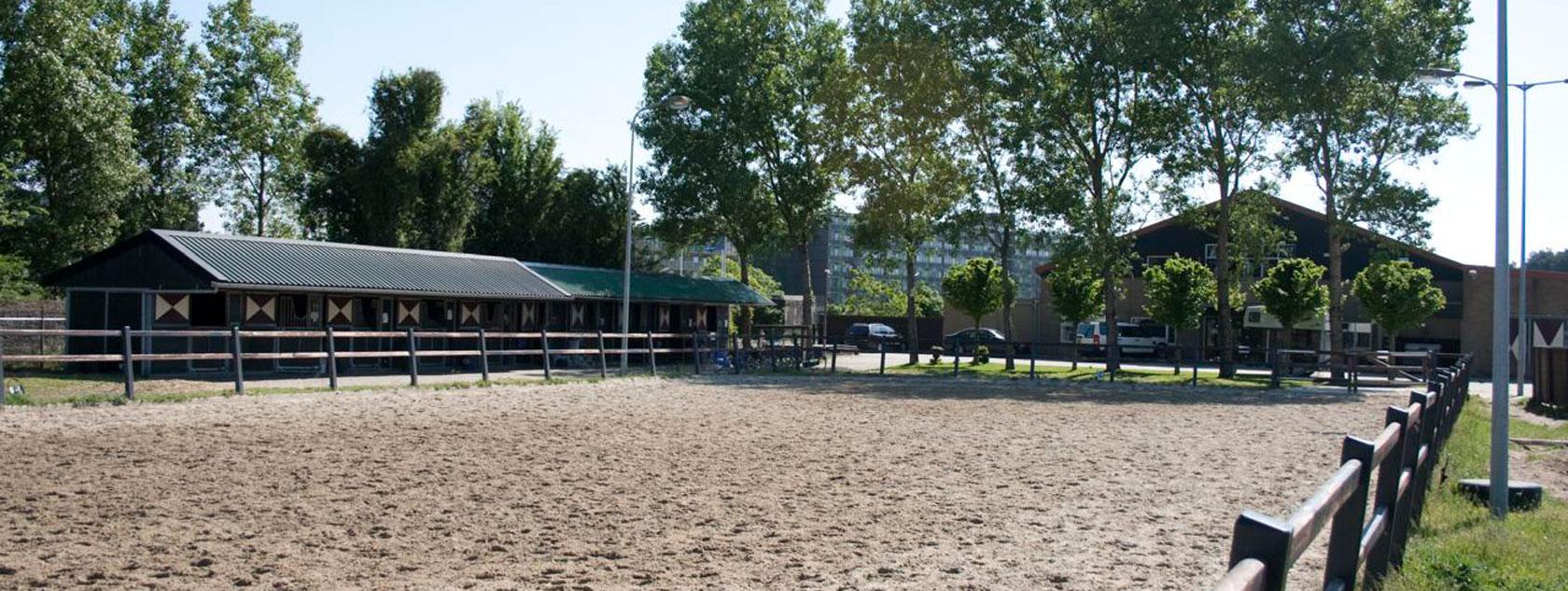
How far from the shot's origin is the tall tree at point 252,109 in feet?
158

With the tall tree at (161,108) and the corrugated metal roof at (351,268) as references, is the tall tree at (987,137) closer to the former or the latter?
the corrugated metal roof at (351,268)

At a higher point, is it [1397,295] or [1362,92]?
[1362,92]

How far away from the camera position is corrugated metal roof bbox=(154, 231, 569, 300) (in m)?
27.7

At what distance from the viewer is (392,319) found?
105ft

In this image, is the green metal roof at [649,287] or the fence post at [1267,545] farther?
the green metal roof at [649,287]

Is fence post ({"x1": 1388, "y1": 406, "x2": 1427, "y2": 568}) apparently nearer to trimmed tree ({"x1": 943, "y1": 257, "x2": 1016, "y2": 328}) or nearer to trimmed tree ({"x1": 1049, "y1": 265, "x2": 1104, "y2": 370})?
trimmed tree ({"x1": 1049, "y1": 265, "x2": 1104, "y2": 370})

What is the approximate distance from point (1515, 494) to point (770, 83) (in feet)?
123

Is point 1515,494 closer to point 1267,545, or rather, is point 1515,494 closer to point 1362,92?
point 1267,545

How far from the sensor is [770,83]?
4609 centimetres

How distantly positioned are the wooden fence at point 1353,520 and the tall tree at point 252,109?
4857 cm

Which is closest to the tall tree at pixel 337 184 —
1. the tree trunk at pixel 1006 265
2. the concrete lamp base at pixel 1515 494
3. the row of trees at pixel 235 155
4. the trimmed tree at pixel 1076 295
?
the row of trees at pixel 235 155

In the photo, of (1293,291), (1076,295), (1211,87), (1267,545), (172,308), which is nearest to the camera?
(1267,545)

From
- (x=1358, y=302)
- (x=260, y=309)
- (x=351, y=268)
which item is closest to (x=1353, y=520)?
(x=260, y=309)

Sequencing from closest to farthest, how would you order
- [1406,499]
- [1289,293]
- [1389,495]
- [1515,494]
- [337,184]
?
[1389,495] → [1406,499] → [1515,494] → [1289,293] → [337,184]
